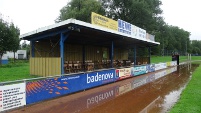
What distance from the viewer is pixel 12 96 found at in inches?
273

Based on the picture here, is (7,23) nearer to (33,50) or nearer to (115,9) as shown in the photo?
(33,50)

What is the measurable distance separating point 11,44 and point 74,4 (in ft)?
71.1

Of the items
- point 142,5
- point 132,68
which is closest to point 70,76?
point 132,68

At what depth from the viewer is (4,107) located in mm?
6664

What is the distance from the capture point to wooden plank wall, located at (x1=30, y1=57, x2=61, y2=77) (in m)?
13.6

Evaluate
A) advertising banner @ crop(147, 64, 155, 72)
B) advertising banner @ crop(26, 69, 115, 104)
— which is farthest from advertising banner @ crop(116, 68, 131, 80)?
advertising banner @ crop(147, 64, 155, 72)

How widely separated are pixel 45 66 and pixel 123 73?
5.94m

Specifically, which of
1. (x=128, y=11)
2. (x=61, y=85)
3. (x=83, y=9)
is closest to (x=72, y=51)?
(x=61, y=85)

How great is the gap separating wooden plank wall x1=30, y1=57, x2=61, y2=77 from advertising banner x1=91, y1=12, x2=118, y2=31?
12.1 ft

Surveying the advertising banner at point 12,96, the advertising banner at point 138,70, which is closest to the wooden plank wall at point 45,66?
the advertising banner at point 12,96

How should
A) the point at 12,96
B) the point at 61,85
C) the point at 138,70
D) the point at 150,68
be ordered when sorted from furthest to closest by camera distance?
the point at 150,68 < the point at 138,70 < the point at 61,85 < the point at 12,96

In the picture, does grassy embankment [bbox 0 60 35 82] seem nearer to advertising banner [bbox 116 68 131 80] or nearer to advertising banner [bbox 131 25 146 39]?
advertising banner [bbox 116 68 131 80]

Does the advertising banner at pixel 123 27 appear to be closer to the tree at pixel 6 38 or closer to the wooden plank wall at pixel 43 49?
the wooden plank wall at pixel 43 49

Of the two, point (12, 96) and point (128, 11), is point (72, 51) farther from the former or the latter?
point (128, 11)
